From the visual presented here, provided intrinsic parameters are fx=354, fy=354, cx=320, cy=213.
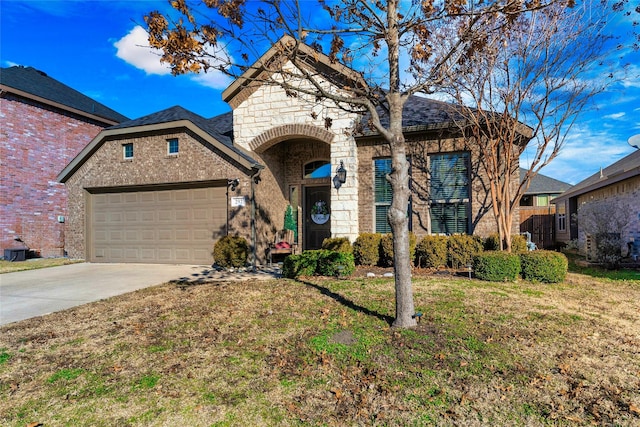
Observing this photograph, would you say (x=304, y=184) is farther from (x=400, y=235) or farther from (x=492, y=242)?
(x=400, y=235)

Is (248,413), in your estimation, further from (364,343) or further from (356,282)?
(356,282)

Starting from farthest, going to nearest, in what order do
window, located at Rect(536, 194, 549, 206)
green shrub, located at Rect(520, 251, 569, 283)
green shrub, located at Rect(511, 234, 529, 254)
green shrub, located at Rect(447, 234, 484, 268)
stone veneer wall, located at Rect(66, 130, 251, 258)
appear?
window, located at Rect(536, 194, 549, 206) < stone veneer wall, located at Rect(66, 130, 251, 258) < green shrub, located at Rect(447, 234, 484, 268) < green shrub, located at Rect(511, 234, 529, 254) < green shrub, located at Rect(520, 251, 569, 283)

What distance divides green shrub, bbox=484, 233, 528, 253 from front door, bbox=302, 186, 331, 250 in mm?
4728

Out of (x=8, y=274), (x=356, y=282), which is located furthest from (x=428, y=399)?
(x=8, y=274)

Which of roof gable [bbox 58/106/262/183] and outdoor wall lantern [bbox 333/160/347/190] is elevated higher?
roof gable [bbox 58/106/262/183]

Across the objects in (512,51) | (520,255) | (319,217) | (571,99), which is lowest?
(520,255)

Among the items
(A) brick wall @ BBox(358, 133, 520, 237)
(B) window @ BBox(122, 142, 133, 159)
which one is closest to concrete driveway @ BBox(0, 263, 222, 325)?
(B) window @ BBox(122, 142, 133, 159)

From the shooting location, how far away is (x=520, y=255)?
734 cm

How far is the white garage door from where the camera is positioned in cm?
1057

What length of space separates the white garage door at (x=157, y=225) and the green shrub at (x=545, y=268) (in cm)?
779

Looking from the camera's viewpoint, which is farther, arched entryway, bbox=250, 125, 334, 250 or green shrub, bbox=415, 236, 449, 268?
arched entryway, bbox=250, 125, 334, 250

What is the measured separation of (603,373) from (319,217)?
8.94 meters

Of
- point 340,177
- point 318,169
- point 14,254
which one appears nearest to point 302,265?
point 340,177

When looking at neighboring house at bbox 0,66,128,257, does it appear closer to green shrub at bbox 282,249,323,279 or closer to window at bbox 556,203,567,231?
green shrub at bbox 282,249,323,279
